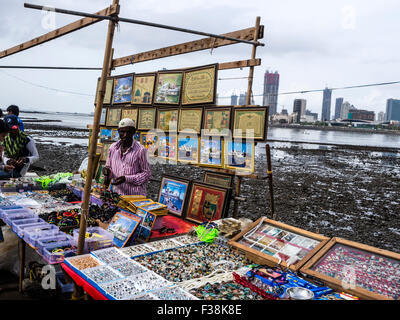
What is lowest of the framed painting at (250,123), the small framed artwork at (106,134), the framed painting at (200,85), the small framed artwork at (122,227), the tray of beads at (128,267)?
the tray of beads at (128,267)

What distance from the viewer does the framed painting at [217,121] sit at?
5.20 meters

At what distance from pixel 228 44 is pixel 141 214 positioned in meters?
3.24

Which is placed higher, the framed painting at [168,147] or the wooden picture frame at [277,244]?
the framed painting at [168,147]

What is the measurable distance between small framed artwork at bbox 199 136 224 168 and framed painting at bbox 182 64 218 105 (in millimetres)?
643

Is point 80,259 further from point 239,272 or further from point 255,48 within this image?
point 255,48

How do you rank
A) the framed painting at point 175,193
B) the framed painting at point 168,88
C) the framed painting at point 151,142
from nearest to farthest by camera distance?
the framed painting at point 175,193, the framed painting at point 168,88, the framed painting at point 151,142

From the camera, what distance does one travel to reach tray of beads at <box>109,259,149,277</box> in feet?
8.80

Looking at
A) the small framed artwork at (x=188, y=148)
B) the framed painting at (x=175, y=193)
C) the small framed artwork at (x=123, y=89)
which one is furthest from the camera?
the small framed artwork at (x=123, y=89)

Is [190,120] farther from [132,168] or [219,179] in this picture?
[132,168]

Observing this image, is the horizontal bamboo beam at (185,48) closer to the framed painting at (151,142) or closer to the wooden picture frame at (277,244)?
the framed painting at (151,142)

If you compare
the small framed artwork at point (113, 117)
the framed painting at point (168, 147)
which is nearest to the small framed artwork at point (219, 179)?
the framed painting at point (168, 147)

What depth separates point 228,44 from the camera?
17.8 feet

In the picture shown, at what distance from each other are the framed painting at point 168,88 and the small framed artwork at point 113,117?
1433mm

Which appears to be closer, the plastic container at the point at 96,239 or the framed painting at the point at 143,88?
the plastic container at the point at 96,239
